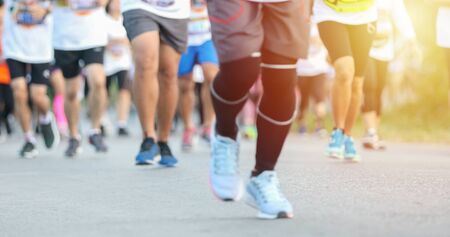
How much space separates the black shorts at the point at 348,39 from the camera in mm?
8578

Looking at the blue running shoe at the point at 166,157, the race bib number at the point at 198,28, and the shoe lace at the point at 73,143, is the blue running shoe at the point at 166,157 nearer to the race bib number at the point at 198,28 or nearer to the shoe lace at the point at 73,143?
the shoe lace at the point at 73,143

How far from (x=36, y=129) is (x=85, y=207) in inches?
491

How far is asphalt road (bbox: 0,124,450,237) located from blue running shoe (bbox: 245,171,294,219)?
7cm

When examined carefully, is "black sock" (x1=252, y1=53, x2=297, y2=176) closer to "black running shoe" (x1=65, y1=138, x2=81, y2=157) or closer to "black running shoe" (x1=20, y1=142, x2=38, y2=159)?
"black running shoe" (x1=65, y1=138, x2=81, y2=157)

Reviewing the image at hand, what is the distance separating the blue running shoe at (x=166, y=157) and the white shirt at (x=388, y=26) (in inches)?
111

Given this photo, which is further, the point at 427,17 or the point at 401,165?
the point at 427,17

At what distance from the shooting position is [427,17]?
18219mm

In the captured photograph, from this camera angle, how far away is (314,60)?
1593 centimetres

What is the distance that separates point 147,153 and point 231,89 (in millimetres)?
3156

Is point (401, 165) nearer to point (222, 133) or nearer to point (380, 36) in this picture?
point (380, 36)

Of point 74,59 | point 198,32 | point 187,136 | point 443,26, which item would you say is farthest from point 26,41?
point 443,26

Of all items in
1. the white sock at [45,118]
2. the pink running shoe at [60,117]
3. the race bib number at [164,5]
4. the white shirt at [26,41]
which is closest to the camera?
the race bib number at [164,5]

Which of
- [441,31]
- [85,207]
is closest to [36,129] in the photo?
[441,31]

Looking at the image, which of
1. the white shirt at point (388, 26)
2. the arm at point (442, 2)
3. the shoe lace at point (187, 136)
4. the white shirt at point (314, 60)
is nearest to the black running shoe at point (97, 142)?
the shoe lace at point (187, 136)
